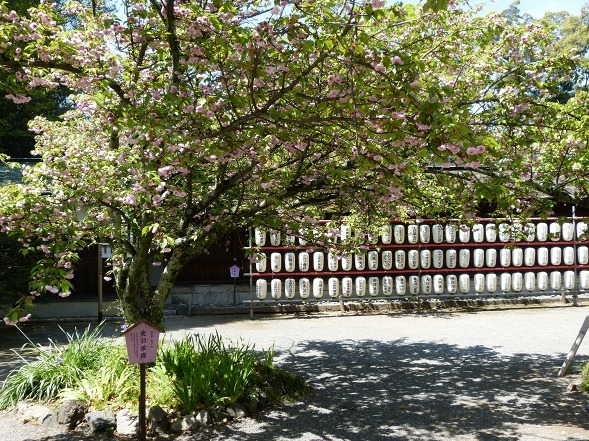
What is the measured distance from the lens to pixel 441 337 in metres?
11.3

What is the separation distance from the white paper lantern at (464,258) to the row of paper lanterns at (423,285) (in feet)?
1.04

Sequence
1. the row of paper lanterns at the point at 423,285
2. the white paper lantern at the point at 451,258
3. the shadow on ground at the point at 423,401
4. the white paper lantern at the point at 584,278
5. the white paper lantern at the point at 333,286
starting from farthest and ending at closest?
the white paper lantern at the point at 584,278 < the white paper lantern at the point at 451,258 < the white paper lantern at the point at 333,286 < the row of paper lanterns at the point at 423,285 < the shadow on ground at the point at 423,401

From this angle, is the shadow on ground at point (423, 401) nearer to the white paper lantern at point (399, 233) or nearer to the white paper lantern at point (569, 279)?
the white paper lantern at point (399, 233)

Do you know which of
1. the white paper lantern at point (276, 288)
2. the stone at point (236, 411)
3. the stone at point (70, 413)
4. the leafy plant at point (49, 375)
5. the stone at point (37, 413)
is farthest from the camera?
the white paper lantern at point (276, 288)

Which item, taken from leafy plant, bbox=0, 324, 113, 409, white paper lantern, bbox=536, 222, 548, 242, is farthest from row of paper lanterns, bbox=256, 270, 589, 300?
leafy plant, bbox=0, 324, 113, 409

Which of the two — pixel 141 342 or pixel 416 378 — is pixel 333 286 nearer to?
pixel 416 378

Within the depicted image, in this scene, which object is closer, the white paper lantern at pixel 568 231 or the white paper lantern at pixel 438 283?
the white paper lantern at pixel 438 283

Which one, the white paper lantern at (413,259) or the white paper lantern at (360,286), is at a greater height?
the white paper lantern at (413,259)

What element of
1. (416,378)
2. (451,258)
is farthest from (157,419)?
(451,258)

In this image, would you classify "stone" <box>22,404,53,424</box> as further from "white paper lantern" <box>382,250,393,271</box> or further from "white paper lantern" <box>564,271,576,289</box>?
"white paper lantern" <box>564,271,576,289</box>

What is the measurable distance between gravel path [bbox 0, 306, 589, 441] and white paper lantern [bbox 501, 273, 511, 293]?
151 centimetres

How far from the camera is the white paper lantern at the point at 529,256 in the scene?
15398 mm

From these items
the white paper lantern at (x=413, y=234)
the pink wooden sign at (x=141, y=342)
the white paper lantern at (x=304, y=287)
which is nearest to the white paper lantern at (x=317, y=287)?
the white paper lantern at (x=304, y=287)

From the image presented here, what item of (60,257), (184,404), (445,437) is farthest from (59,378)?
(445,437)
